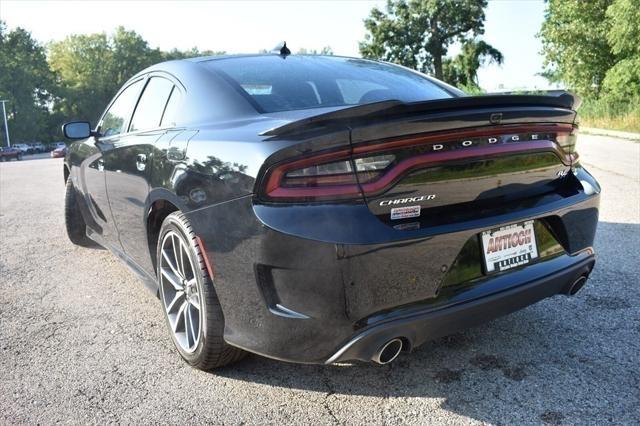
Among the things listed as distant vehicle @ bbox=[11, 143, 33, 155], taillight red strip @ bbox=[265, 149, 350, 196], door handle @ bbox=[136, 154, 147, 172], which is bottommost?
distant vehicle @ bbox=[11, 143, 33, 155]

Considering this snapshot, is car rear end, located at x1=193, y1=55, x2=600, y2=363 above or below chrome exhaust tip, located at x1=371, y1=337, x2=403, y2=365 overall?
above

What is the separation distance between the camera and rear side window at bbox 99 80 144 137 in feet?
12.7

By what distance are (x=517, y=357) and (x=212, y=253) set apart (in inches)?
60.7

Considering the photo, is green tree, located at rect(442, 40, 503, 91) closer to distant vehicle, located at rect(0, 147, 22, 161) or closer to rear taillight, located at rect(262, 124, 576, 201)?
distant vehicle, located at rect(0, 147, 22, 161)

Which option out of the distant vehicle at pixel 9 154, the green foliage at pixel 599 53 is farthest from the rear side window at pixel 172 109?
the distant vehicle at pixel 9 154

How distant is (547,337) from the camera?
9.31ft

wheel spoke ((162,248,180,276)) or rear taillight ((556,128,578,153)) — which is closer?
rear taillight ((556,128,578,153))

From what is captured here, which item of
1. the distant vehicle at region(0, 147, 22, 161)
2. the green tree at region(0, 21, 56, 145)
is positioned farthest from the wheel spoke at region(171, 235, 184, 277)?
the green tree at region(0, 21, 56, 145)

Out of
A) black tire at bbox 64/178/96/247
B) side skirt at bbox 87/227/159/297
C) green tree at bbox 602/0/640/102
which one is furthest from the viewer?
green tree at bbox 602/0/640/102

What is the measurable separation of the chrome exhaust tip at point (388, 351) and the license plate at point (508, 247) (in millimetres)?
507

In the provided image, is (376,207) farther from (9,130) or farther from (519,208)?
(9,130)

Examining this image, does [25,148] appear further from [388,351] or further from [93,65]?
[388,351]

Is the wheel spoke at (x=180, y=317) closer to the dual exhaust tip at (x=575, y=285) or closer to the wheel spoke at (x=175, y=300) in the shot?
the wheel spoke at (x=175, y=300)

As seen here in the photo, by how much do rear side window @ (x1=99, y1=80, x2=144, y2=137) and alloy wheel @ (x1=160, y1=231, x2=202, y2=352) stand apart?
144cm
